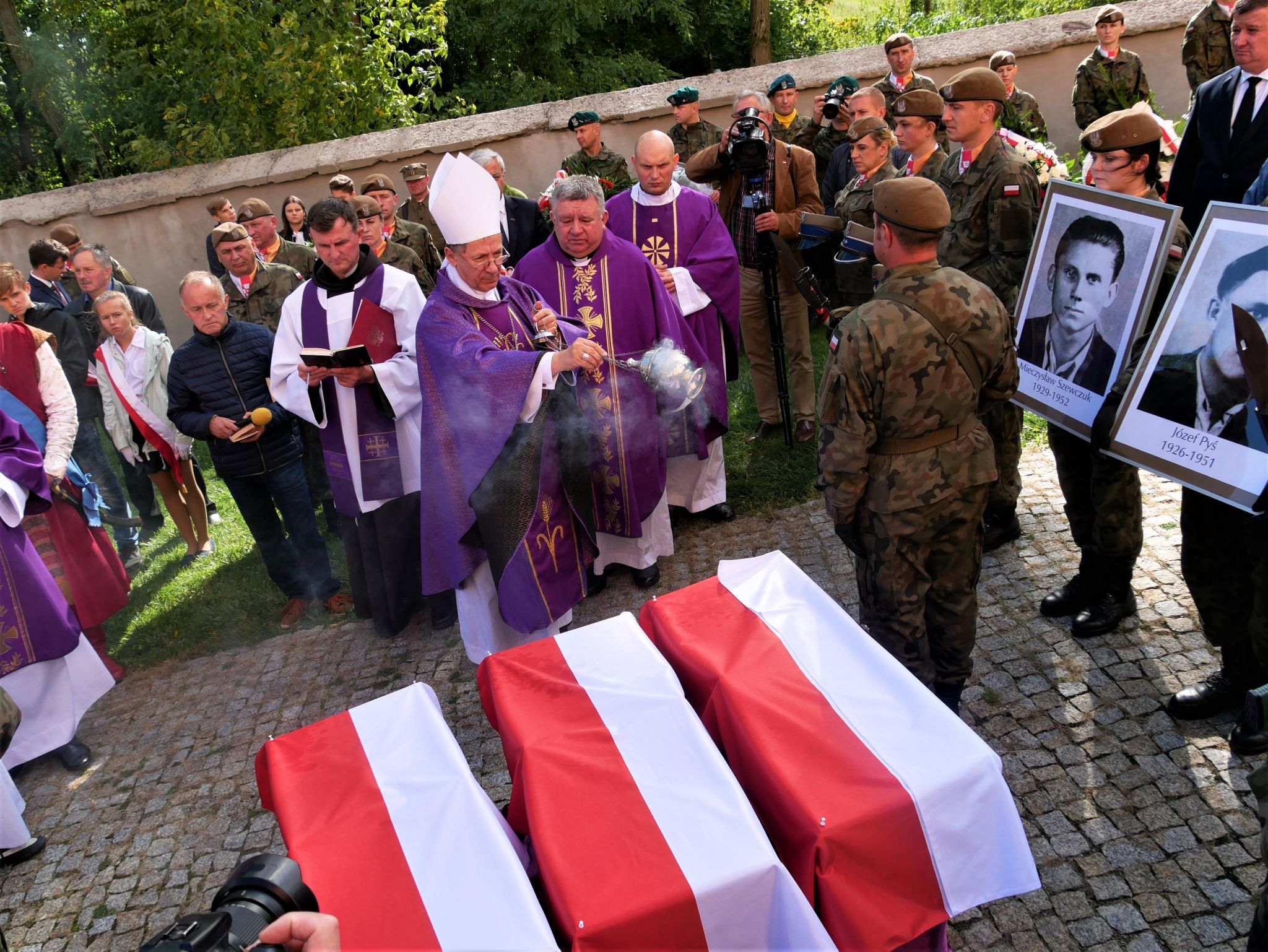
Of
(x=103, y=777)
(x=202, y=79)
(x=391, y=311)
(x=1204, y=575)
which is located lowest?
(x=103, y=777)

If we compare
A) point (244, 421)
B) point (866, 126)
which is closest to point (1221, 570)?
point (866, 126)

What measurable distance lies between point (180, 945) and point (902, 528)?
8.56 feet

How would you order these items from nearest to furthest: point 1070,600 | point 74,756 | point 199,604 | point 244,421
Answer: point 1070,600 < point 74,756 < point 244,421 < point 199,604

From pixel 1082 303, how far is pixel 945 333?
3.48 ft

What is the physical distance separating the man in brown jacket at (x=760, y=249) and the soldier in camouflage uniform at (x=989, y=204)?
1689mm

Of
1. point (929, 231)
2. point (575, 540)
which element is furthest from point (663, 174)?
point (929, 231)

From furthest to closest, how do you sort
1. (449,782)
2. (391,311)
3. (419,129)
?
(419,129) < (391,311) < (449,782)

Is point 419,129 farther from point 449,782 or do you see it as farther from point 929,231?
point 449,782

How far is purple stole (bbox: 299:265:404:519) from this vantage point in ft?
15.8

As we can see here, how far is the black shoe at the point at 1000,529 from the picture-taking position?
4871 millimetres

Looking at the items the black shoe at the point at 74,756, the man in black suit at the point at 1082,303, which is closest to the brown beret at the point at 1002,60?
the man in black suit at the point at 1082,303

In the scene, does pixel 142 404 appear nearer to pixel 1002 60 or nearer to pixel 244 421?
pixel 244 421

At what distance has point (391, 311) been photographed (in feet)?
15.8

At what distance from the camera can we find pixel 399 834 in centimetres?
226
